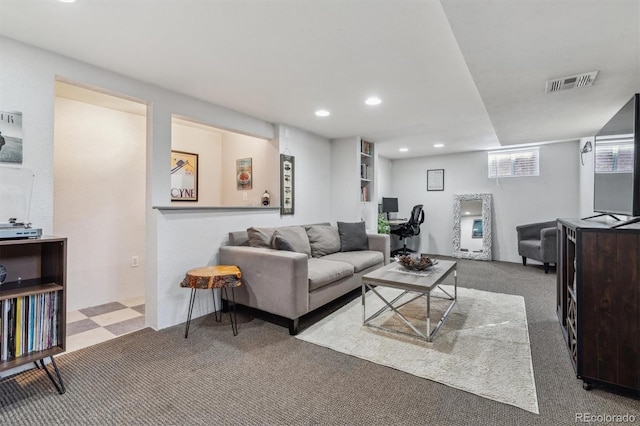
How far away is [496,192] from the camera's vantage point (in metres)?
5.92

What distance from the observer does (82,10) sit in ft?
5.57

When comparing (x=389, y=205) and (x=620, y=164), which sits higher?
(x=620, y=164)

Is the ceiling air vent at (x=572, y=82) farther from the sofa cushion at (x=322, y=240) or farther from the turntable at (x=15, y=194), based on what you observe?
the turntable at (x=15, y=194)

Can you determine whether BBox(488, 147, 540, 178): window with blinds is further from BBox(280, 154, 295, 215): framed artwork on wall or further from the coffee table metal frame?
BBox(280, 154, 295, 215): framed artwork on wall

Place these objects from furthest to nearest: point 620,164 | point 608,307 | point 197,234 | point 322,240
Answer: point 322,240
point 197,234
point 620,164
point 608,307

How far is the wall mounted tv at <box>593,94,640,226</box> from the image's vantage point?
6.84ft

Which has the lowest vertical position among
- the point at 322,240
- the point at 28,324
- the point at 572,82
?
the point at 28,324

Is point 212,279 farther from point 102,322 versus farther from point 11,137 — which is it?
point 11,137

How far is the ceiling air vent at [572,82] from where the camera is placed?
2289mm

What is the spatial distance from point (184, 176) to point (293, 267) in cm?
252

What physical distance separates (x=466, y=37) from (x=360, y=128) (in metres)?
2.57

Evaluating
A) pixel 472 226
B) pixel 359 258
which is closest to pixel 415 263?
pixel 359 258

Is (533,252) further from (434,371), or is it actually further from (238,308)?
(238,308)

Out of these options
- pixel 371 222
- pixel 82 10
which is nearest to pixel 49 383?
pixel 82 10
